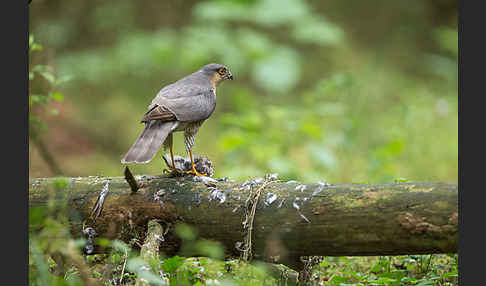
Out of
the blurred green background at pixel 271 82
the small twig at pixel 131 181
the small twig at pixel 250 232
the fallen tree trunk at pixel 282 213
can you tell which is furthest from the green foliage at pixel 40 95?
the small twig at pixel 250 232

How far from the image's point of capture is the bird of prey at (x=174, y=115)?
3.06m

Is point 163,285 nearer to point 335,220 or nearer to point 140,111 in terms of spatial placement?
point 335,220

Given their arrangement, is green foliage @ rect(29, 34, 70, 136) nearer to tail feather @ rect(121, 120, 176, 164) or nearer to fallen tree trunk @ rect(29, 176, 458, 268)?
fallen tree trunk @ rect(29, 176, 458, 268)

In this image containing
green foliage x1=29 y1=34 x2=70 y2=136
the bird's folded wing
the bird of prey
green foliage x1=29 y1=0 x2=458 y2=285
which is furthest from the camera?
green foliage x1=29 y1=0 x2=458 y2=285

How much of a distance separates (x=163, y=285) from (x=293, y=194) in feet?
2.89

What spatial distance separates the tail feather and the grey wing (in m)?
0.10

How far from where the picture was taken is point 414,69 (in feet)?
27.9

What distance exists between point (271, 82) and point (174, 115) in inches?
100

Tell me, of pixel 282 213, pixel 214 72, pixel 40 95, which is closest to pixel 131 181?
pixel 282 213

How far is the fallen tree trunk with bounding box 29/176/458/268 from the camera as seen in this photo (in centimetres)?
262

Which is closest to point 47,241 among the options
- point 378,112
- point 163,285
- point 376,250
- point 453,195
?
point 163,285

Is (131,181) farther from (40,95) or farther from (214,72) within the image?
(40,95)

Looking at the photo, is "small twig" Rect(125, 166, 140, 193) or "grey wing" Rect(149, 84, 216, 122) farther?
"grey wing" Rect(149, 84, 216, 122)

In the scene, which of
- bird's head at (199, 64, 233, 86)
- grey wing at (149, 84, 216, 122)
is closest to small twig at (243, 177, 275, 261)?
grey wing at (149, 84, 216, 122)
